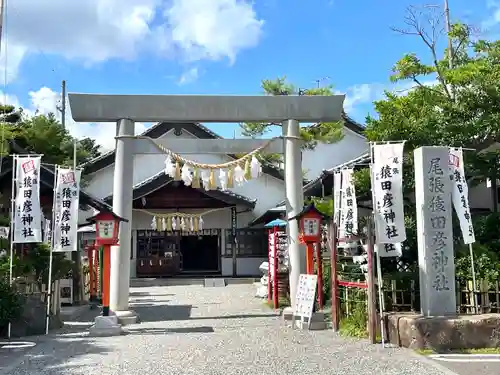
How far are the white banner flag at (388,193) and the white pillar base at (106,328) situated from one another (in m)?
5.64

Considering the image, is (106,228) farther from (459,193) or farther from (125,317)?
(459,193)

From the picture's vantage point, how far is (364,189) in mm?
14562

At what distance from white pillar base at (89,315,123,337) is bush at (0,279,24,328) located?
4.97 feet

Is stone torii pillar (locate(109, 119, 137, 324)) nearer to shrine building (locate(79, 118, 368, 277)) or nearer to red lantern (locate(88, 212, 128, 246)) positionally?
red lantern (locate(88, 212, 128, 246))

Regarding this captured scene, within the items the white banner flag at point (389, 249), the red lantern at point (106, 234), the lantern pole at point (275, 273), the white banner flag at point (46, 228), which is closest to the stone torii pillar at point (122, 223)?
the red lantern at point (106, 234)

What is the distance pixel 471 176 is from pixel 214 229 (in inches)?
571

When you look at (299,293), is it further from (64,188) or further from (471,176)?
(471,176)

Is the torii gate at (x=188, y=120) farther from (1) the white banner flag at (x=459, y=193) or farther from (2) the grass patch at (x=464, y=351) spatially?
(2) the grass patch at (x=464, y=351)

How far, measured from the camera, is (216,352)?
8.91 meters

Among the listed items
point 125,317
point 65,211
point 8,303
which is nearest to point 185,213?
point 125,317

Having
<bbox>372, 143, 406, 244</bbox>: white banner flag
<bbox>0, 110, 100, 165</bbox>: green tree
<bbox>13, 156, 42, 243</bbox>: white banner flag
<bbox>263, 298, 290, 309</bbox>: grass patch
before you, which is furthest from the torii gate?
<bbox>0, 110, 100, 165</bbox>: green tree

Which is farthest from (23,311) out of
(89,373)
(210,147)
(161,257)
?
(161,257)

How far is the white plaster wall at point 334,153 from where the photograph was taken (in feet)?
110

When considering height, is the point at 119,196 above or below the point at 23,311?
above
